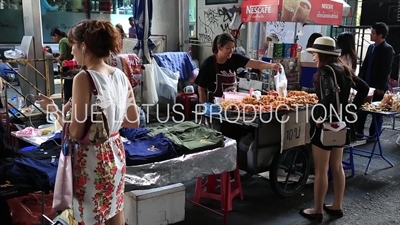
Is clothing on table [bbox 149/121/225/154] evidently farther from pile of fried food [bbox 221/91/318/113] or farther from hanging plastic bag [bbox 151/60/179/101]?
hanging plastic bag [bbox 151/60/179/101]

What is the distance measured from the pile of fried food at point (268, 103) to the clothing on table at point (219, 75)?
37 cm

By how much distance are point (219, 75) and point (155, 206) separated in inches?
60.1

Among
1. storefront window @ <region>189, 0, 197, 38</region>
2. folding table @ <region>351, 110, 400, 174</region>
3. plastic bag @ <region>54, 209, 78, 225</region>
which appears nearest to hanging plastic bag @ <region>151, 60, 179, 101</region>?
folding table @ <region>351, 110, 400, 174</region>

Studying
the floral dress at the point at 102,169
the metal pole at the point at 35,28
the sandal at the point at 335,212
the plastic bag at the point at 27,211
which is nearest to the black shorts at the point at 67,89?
the plastic bag at the point at 27,211

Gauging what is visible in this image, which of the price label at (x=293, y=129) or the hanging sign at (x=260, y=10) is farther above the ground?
the hanging sign at (x=260, y=10)

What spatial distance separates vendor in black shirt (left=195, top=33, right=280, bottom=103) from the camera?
4.04m

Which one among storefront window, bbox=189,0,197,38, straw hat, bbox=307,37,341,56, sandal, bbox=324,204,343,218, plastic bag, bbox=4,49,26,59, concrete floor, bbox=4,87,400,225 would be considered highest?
storefront window, bbox=189,0,197,38

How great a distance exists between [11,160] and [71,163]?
0.61m

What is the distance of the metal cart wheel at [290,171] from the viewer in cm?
386

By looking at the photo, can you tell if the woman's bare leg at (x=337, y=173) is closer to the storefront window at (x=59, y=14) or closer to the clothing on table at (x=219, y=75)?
the clothing on table at (x=219, y=75)

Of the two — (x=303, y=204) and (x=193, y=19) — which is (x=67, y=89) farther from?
(x=193, y=19)

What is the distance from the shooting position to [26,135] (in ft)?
10.8

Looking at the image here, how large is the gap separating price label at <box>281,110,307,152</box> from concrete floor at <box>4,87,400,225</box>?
1.99 ft

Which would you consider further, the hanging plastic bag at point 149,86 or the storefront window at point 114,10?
the storefront window at point 114,10
